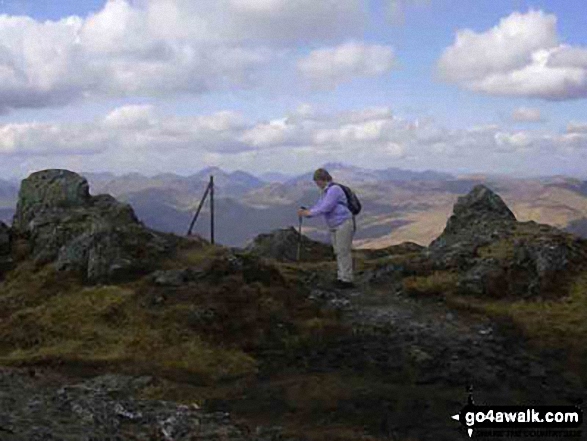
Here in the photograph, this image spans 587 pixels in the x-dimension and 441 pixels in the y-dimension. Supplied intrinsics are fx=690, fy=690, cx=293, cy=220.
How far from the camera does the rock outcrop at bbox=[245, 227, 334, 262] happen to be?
135 feet

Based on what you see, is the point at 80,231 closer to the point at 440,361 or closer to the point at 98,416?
the point at 98,416

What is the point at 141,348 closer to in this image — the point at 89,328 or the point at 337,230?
the point at 89,328

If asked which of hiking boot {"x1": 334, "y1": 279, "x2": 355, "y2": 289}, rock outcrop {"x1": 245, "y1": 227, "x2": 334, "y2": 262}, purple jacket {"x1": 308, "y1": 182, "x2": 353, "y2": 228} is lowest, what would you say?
hiking boot {"x1": 334, "y1": 279, "x2": 355, "y2": 289}

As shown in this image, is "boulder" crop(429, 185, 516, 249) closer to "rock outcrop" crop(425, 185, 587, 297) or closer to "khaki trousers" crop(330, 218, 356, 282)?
"rock outcrop" crop(425, 185, 587, 297)

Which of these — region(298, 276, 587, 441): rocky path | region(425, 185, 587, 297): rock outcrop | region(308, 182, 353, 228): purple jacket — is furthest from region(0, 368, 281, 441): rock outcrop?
region(425, 185, 587, 297): rock outcrop

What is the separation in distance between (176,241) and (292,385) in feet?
56.9

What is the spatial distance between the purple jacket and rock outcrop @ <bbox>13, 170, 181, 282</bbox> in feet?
25.2

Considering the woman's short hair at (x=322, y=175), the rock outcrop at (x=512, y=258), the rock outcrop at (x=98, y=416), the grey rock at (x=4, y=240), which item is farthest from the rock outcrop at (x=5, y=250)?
the rock outcrop at (x=512, y=258)

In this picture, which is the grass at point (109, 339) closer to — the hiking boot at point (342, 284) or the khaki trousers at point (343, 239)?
the khaki trousers at point (343, 239)

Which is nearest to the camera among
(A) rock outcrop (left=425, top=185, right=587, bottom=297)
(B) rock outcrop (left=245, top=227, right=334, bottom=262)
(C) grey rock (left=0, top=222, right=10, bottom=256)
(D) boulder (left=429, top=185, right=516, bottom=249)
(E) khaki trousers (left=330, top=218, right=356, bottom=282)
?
(E) khaki trousers (left=330, top=218, right=356, bottom=282)

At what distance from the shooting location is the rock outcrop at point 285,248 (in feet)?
135

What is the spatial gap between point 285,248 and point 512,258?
53.9 ft

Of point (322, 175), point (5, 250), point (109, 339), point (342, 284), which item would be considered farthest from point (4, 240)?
point (342, 284)

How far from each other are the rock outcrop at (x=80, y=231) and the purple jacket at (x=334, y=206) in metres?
7.67
